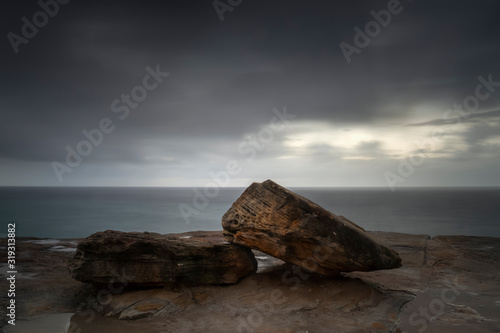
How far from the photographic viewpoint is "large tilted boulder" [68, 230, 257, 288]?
31.9 ft

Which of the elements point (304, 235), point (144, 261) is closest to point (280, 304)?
point (304, 235)

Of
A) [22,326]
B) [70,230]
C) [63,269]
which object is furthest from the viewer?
[70,230]

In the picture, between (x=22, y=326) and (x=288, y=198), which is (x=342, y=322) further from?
(x=22, y=326)

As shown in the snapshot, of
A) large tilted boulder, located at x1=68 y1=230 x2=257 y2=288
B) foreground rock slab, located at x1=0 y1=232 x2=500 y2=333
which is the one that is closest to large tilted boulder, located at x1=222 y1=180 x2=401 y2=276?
foreground rock slab, located at x1=0 y1=232 x2=500 y2=333

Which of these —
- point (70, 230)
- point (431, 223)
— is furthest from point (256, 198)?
point (431, 223)

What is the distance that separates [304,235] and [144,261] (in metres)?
4.84

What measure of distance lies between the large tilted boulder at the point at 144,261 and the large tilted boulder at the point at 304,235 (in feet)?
4.92

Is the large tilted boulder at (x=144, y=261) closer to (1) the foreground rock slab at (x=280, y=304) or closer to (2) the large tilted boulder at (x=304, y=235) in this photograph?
(1) the foreground rock slab at (x=280, y=304)

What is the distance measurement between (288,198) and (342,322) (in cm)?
362

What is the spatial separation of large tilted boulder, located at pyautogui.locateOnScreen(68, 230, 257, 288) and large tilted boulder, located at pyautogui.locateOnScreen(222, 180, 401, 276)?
4.92ft

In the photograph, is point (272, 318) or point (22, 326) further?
point (272, 318)

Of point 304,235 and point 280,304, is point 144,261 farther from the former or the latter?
point 304,235

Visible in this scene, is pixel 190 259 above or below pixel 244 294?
above

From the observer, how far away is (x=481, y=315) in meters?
8.92
